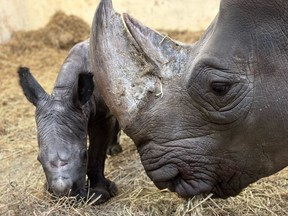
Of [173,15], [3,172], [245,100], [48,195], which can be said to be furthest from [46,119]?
[173,15]

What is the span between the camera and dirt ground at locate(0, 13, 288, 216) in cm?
380

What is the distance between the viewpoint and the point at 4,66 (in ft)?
28.8

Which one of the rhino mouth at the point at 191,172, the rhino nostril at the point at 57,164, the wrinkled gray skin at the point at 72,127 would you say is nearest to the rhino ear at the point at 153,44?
the rhino mouth at the point at 191,172

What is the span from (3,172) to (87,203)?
147 centimetres

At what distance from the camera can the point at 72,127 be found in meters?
4.16

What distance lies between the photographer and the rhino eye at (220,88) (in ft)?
9.15

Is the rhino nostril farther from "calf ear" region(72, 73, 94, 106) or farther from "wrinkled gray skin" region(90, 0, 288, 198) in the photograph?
"wrinkled gray skin" region(90, 0, 288, 198)

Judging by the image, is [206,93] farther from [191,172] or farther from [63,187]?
[63,187]

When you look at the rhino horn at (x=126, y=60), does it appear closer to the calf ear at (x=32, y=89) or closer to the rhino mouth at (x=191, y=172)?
the rhino mouth at (x=191, y=172)

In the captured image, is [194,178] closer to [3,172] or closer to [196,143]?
[196,143]

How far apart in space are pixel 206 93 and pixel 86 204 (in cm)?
154

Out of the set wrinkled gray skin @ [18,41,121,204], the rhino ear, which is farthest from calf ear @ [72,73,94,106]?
the rhino ear

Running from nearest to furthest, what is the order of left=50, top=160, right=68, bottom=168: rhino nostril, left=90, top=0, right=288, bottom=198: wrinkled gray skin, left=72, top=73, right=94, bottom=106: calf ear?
left=90, top=0, right=288, bottom=198: wrinkled gray skin, left=50, top=160, right=68, bottom=168: rhino nostril, left=72, top=73, right=94, bottom=106: calf ear

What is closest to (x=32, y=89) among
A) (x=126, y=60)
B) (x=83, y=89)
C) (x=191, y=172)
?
(x=83, y=89)
